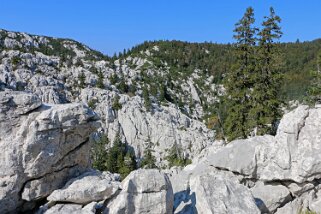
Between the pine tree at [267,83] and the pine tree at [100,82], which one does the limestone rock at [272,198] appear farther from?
the pine tree at [100,82]

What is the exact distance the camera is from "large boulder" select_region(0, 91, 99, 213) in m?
12.5

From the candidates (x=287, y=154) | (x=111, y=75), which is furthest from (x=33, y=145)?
(x=111, y=75)

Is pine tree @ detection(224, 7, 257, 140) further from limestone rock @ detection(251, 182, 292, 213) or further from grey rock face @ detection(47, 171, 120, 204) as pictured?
grey rock face @ detection(47, 171, 120, 204)

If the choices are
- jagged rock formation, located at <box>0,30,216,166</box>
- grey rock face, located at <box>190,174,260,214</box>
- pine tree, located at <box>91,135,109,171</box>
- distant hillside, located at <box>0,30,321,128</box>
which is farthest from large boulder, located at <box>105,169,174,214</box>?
jagged rock formation, located at <box>0,30,216,166</box>

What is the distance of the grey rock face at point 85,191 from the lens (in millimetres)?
12727

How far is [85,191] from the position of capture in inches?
507

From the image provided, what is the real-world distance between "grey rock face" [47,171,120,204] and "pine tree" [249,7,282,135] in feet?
74.9

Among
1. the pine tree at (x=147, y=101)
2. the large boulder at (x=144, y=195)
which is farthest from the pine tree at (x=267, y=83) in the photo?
the pine tree at (x=147, y=101)

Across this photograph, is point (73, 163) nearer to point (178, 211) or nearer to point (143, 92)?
point (178, 211)

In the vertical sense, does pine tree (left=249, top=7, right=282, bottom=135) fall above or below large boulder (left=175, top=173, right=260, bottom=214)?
above

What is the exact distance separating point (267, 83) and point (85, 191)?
2627 cm

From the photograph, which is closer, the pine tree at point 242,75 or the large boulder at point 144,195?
the large boulder at point 144,195

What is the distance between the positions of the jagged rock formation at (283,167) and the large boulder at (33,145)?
5.98 meters

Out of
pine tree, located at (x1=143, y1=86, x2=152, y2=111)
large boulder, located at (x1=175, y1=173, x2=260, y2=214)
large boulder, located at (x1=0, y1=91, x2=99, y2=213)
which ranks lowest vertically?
large boulder, located at (x1=175, y1=173, x2=260, y2=214)
